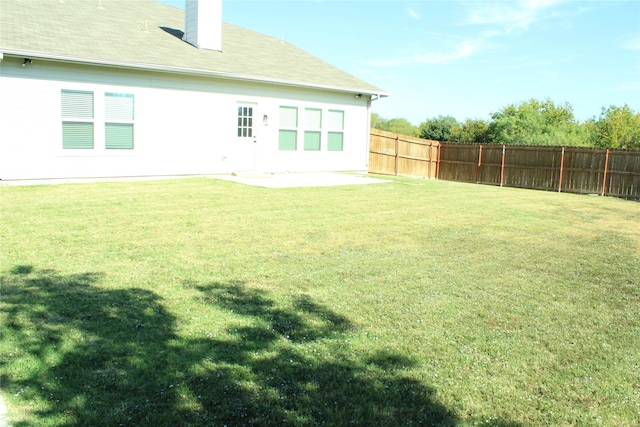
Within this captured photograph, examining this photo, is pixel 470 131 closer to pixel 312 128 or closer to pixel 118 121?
pixel 312 128

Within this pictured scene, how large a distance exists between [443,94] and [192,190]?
37497mm

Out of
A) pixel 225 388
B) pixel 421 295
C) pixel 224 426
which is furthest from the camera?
pixel 421 295

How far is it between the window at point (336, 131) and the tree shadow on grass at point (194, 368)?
15.1 m

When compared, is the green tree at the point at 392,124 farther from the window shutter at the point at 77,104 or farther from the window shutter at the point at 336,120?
the window shutter at the point at 77,104

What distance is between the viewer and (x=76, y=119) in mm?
13719

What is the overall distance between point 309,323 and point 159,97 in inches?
481

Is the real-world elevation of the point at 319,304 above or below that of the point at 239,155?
below

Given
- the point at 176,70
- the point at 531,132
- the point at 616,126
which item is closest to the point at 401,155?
the point at 176,70

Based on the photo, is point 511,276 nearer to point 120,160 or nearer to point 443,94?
point 120,160

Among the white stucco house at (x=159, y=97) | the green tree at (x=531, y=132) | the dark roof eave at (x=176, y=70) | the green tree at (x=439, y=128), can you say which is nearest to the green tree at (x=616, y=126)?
the green tree at (x=531, y=132)

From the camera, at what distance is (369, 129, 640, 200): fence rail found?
1914 cm

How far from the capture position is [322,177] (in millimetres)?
17844

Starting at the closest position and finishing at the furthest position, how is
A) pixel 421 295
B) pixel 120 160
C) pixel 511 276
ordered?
pixel 421 295 < pixel 511 276 < pixel 120 160

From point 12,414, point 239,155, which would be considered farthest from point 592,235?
point 239,155
